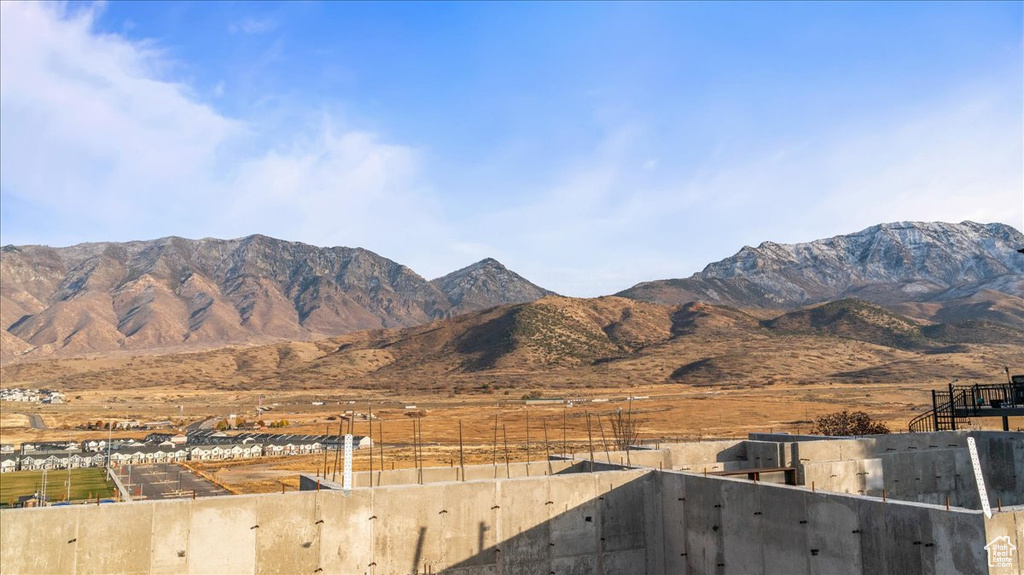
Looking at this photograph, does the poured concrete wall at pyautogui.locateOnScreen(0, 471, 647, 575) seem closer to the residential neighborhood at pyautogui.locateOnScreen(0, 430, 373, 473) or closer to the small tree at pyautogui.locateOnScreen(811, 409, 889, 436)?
the small tree at pyautogui.locateOnScreen(811, 409, 889, 436)

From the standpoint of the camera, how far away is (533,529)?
16.5 meters

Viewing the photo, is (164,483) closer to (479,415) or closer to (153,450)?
(153,450)

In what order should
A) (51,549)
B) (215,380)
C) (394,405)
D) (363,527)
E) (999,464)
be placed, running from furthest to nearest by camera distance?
1. (215,380)
2. (394,405)
3. (999,464)
4. (363,527)
5. (51,549)

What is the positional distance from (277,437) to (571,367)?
3619 inches

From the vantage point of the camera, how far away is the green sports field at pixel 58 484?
4519cm

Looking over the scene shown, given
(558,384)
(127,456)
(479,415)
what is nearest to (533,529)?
(127,456)

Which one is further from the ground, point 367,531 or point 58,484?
point 367,531

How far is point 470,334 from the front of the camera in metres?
195

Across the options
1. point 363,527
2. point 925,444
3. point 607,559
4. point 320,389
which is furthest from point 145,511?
point 320,389

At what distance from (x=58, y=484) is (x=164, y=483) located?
759cm

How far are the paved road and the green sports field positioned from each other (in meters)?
1.55

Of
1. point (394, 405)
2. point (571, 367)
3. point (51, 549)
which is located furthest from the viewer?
point (571, 367)

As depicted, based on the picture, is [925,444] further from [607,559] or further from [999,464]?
[607,559]

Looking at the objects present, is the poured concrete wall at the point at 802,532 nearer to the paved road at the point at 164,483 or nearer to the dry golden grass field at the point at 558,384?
the dry golden grass field at the point at 558,384
